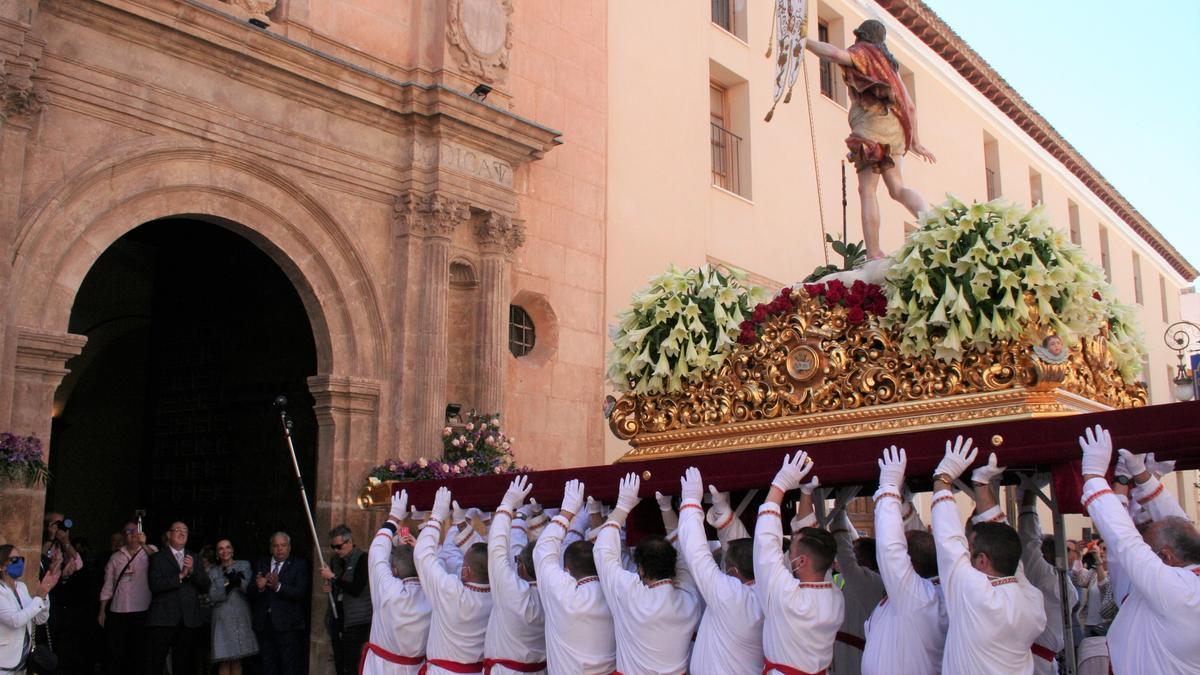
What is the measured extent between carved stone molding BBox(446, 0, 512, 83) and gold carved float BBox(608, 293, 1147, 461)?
249 inches

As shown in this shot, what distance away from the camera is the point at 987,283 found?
484 cm

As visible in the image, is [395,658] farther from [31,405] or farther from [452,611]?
[31,405]

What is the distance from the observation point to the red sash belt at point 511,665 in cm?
629

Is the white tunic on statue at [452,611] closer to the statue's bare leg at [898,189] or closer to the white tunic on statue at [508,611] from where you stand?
the white tunic on statue at [508,611]

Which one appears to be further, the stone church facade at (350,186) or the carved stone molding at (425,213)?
the carved stone molding at (425,213)

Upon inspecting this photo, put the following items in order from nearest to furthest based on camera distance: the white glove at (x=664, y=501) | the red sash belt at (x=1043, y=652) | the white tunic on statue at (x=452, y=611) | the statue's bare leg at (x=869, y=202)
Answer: the red sash belt at (x=1043, y=652)
the white glove at (x=664, y=501)
the statue's bare leg at (x=869, y=202)
the white tunic on statue at (x=452, y=611)

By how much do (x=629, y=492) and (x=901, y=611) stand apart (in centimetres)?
144

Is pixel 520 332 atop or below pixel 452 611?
atop

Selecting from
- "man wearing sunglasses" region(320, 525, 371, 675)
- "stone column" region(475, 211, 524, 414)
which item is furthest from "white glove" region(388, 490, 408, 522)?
"stone column" region(475, 211, 524, 414)

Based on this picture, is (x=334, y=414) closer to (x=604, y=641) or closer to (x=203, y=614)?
(x=203, y=614)

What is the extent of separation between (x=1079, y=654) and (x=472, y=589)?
3194 millimetres

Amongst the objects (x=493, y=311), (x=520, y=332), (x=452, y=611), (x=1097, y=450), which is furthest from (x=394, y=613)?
(x=520, y=332)

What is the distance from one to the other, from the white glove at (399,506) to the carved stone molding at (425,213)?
13.9ft

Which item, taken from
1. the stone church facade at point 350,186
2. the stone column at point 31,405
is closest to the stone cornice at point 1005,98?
the stone church facade at point 350,186
